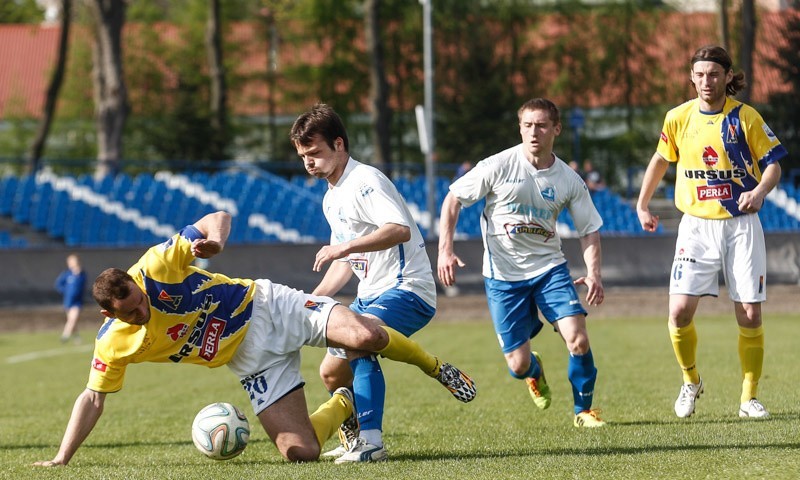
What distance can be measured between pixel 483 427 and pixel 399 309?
58.7 inches

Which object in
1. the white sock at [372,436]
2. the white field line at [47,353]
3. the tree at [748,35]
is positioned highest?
the tree at [748,35]

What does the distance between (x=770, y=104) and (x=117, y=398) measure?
2523 cm

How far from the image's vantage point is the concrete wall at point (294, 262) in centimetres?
2148

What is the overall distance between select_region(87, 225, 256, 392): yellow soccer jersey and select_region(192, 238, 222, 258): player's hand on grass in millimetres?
92

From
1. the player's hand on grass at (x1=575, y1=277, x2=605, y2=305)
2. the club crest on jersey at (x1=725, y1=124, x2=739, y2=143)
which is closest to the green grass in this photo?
the player's hand on grass at (x1=575, y1=277, x2=605, y2=305)

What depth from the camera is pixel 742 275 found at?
7.08 metres

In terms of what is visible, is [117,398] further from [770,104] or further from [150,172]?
[770,104]

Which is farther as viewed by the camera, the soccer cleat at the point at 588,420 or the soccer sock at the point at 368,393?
the soccer cleat at the point at 588,420

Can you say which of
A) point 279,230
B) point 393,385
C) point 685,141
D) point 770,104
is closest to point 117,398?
point 393,385

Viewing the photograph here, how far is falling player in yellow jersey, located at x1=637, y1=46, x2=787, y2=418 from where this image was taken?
7.06 meters

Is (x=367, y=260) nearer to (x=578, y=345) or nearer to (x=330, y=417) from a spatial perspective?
(x=330, y=417)

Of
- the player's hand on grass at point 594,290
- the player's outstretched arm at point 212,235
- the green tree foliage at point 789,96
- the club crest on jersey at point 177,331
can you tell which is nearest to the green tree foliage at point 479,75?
the green tree foliage at point 789,96

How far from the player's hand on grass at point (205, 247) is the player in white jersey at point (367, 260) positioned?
24.8 inches

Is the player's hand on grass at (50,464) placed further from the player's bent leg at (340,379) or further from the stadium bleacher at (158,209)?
the stadium bleacher at (158,209)
